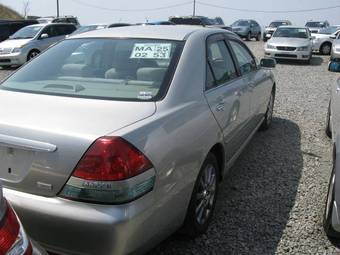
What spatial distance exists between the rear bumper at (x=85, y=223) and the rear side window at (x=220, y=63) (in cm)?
142

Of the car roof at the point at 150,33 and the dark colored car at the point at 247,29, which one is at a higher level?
the car roof at the point at 150,33

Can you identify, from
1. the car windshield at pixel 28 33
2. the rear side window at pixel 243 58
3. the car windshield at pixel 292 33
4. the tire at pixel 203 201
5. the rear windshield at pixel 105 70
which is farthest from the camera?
the car windshield at pixel 292 33

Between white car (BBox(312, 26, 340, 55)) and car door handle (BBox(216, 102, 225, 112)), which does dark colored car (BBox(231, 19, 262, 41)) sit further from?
car door handle (BBox(216, 102, 225, 112))

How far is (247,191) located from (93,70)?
201 centimetres

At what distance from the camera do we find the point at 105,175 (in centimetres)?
236

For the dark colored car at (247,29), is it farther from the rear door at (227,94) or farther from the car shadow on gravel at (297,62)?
the rear door at (227,94)

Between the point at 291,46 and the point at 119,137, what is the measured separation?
1569cm

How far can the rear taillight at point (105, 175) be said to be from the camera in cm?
236

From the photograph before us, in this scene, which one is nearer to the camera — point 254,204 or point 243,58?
point 254,204

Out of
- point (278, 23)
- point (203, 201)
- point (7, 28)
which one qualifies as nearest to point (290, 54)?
point (7, 28)

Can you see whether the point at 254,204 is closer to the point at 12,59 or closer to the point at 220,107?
the point at 220,107

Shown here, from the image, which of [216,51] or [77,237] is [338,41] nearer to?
[216,51]

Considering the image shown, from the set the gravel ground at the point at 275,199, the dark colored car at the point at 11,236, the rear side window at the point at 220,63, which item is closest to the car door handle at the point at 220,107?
the rear side window at the point at 220,63

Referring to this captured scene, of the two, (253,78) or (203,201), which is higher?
(253,78)
